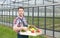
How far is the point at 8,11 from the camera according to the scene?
18.2m

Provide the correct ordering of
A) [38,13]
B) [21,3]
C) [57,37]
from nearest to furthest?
[57,37], [38,13], [21,3]

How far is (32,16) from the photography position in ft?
41.7

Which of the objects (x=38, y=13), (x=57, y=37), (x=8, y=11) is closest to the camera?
(x=57, y=37)

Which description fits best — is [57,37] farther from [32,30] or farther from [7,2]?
[7,2]

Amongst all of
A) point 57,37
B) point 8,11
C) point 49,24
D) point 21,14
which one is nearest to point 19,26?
point 21,14

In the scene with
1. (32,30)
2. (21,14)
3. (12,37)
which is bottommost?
(12,37)

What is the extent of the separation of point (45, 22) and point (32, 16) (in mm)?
1755

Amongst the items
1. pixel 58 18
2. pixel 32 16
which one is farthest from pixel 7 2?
pixel 58 18

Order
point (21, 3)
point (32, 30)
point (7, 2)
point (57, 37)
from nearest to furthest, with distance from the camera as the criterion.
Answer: point (32, 30) → point (57, 37) → point (21, 3) → point (7, 2)

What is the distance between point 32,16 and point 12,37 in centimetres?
275

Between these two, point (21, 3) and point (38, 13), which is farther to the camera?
point (21, 3)

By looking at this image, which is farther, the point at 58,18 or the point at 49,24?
the point at 49,24

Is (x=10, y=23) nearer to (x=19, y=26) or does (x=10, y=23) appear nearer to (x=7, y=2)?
(x=7, y=2)

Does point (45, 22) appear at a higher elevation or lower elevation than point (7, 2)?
lower
